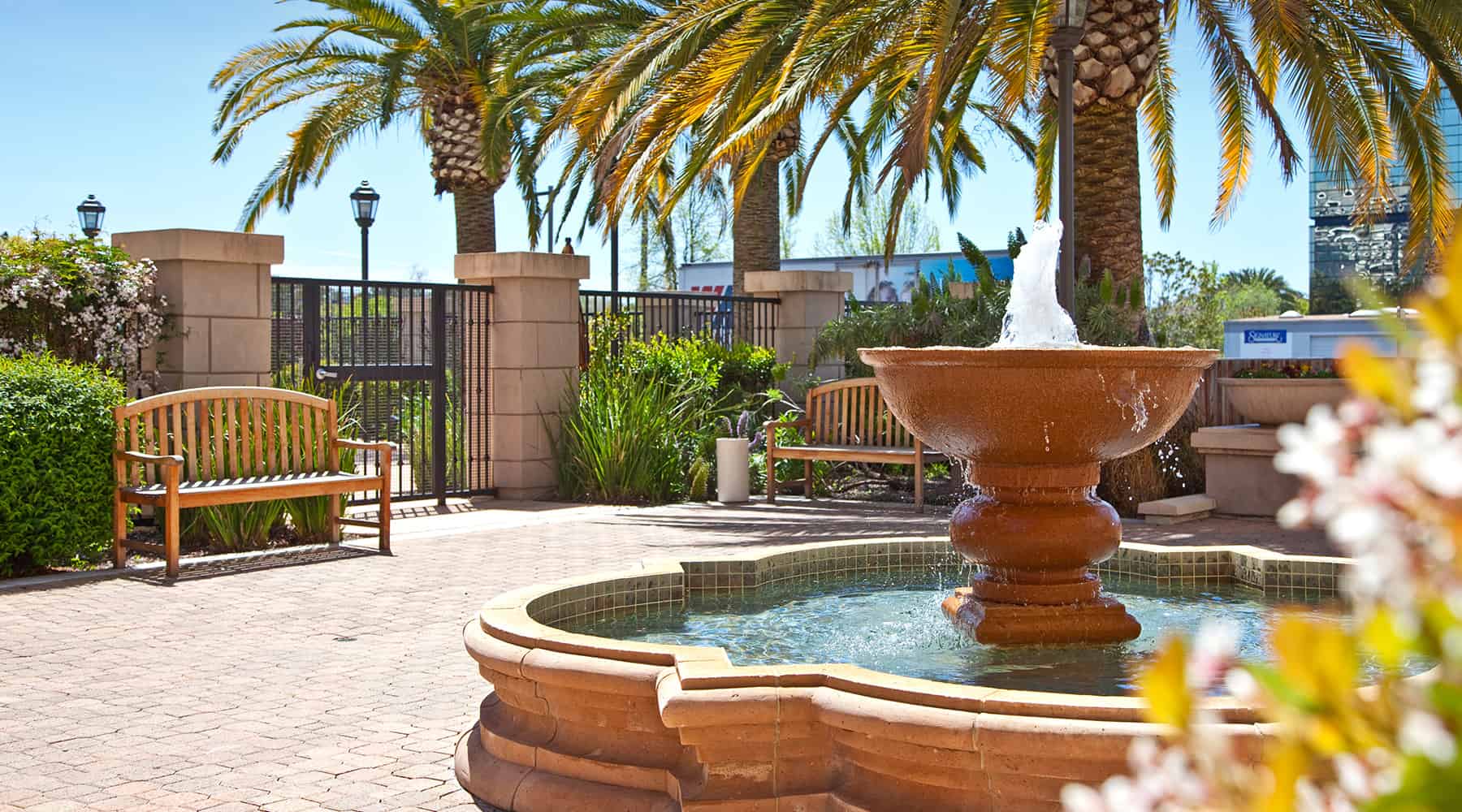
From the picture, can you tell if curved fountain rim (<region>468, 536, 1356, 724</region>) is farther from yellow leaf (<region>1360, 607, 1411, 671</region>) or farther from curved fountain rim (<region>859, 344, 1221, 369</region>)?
yellow leaf (<region>1360, 607, 1411, 671</region>)

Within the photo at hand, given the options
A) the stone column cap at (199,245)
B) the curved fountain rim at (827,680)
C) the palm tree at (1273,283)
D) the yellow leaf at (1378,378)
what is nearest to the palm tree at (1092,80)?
the stone column cap at (199,245)

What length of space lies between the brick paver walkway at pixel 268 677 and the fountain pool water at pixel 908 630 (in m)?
1.07

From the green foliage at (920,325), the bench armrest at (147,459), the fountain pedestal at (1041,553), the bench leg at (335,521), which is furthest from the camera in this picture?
the green foliage at (920,325)

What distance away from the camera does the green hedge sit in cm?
827

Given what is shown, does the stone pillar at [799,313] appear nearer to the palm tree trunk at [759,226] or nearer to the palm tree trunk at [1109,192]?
the palm tree trunk at [759,226]

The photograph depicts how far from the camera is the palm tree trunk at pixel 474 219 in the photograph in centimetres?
2088

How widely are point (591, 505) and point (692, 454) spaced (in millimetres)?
1346

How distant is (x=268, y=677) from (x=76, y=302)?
17.1ft

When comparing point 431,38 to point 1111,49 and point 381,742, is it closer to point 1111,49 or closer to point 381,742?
point 1111,49

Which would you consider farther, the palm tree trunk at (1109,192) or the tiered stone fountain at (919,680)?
the palm tree trunk at (1109,192)

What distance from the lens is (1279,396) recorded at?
1209 cm

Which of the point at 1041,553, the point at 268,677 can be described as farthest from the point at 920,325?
the point at 268,677

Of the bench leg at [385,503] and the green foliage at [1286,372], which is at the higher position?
the green foliage at [1286,372]

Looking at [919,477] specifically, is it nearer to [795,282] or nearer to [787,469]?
[787,469]
